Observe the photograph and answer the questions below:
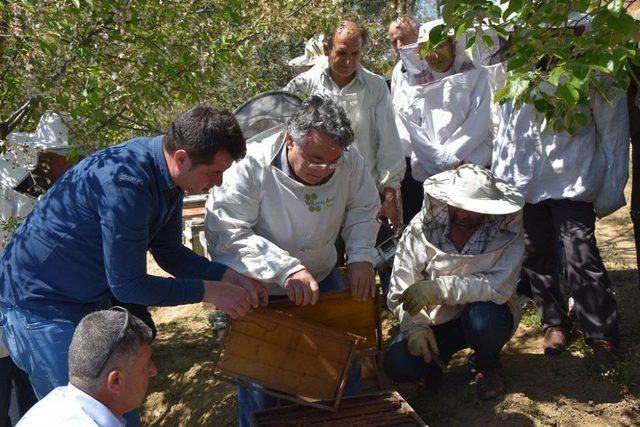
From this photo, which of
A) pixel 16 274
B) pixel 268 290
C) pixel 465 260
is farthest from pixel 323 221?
pixel 16 274

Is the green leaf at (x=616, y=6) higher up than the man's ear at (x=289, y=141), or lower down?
higher up

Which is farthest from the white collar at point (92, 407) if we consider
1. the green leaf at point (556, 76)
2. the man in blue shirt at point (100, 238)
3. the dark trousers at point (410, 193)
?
the dark trousers at point (410, 193)

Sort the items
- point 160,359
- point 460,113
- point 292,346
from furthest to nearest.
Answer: point 160,359 → point 460,113 → point 292,346

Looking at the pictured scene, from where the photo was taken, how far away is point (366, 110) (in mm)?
4789

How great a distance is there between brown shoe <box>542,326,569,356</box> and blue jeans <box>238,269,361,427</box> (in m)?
1.29

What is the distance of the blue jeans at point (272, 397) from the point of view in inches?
151

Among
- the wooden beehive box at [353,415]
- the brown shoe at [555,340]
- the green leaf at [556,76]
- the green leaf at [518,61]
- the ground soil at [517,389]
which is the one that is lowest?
the ground soil at [517,389]

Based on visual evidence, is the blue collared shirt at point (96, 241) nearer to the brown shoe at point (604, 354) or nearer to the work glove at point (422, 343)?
the work glove at point (422, 343)

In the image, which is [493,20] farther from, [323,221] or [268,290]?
[268,290]

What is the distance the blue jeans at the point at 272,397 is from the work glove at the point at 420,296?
0.34 metres

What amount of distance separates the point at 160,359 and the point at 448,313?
2.61 metres

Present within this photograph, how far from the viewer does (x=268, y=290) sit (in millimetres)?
3787

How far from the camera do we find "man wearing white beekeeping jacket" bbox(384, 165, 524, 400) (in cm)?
388

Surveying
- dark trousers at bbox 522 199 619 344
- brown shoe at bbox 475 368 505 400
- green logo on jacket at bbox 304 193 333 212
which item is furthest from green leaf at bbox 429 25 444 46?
brown shoe at bbox 475 368 505 400
